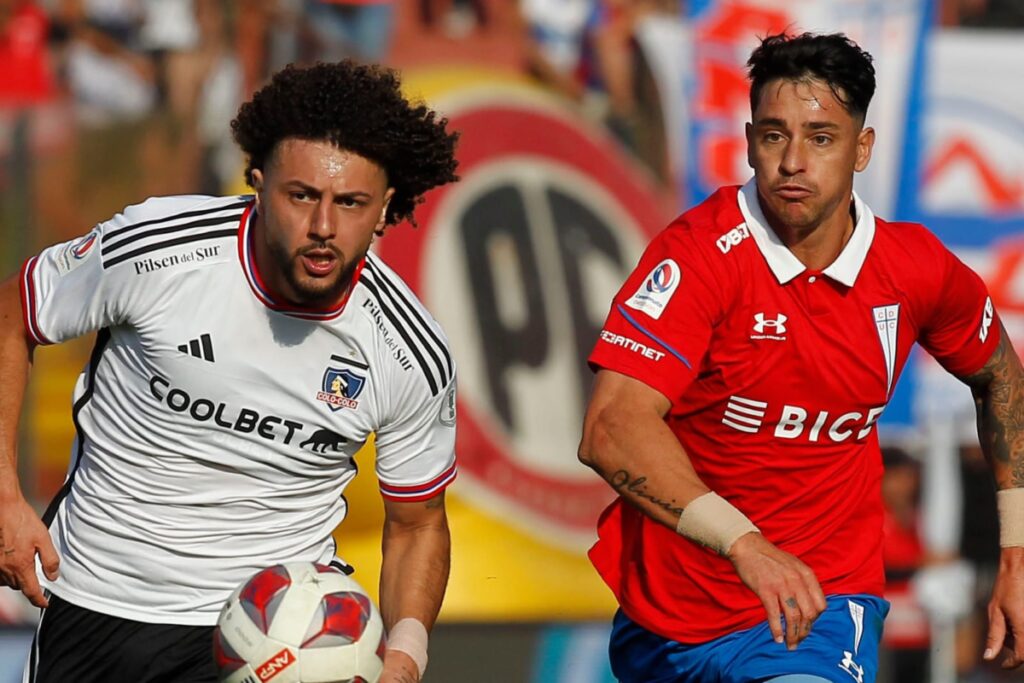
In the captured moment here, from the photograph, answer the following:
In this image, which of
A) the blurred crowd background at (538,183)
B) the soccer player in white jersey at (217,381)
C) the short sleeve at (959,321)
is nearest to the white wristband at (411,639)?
the soccer player in white jersey at (217,381)

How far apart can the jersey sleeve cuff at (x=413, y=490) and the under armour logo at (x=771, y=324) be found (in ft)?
3.15

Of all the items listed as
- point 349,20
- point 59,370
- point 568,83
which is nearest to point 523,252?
point 568,83

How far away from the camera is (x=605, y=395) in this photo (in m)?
4.23

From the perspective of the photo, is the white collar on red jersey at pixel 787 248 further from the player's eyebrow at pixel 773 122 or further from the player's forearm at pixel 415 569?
the player's forearm at pixel 415 569

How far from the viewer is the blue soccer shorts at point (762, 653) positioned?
432 cm

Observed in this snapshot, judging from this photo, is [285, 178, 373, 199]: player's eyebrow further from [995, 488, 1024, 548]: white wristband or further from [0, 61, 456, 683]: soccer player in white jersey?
[995, 488, 1024, 548]: white wristband

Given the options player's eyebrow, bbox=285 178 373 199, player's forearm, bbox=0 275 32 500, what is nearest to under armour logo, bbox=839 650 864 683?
player's eyebrow, bbox=285 178 373 199

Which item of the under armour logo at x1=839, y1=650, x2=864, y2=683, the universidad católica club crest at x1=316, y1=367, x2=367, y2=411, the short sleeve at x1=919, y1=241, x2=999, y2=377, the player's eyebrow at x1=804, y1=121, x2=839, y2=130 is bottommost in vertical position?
the under armour logo at x1=839, y1=650, x2=864, y2=683

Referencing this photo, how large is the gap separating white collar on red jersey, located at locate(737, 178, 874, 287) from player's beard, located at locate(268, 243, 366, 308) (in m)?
1.09

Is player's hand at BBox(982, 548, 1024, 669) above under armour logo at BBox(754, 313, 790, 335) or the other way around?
the other way around

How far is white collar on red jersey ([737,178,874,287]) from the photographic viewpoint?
4422 mm

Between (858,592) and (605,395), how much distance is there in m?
0.99

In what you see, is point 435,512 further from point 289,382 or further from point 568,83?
point 568,83

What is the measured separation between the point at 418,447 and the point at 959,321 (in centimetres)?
161
